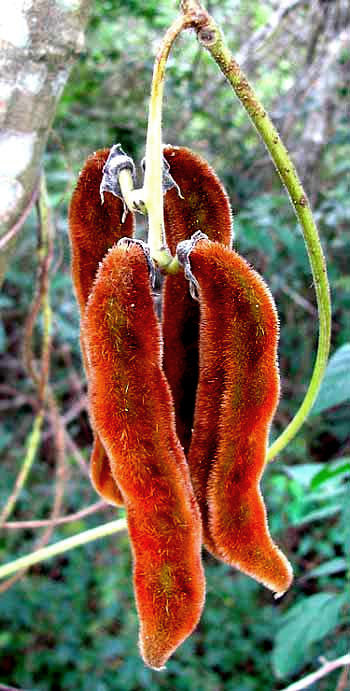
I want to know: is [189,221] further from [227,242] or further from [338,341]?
[338,341]

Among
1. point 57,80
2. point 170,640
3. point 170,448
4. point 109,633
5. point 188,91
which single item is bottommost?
point 109,633

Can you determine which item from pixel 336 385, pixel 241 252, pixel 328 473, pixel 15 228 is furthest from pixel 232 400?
pixel 241 252

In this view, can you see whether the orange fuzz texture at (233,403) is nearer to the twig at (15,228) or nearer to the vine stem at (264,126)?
the vine stem at (264,126)

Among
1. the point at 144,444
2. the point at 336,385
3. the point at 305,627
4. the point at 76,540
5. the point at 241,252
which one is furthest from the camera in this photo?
the point at 241,252

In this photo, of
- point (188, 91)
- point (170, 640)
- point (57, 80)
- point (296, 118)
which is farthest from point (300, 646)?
point (188, 91)

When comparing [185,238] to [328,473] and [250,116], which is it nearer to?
[250,116]

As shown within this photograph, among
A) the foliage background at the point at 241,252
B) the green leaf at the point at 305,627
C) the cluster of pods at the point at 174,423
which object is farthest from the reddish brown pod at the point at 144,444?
the foliage background at the point at 241,252

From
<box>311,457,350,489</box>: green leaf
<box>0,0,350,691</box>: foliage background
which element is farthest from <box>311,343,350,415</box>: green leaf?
<box>0,0,350,691</box>: foliage background

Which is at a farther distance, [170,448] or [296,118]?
[296,118]
